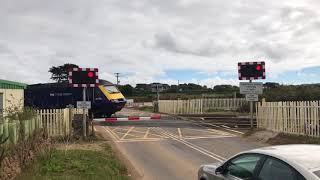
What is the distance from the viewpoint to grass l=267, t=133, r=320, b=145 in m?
19.7

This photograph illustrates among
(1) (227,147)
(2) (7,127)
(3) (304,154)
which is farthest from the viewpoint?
(1) (227,147)

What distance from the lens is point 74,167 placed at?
44.6 ft

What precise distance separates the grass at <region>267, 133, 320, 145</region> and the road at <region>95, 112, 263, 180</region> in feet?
3.00

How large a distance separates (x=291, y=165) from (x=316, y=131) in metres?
15.1

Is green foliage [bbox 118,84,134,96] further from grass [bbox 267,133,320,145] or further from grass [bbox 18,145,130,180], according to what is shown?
grass [bbox 18,145,130,180]

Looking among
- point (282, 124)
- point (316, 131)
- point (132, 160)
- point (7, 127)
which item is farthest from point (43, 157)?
point (282, 124)

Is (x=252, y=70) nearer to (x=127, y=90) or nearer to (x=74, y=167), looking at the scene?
(x=74, y=167)

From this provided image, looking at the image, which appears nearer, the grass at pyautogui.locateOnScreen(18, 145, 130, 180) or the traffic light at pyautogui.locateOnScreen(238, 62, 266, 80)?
the grass at pyautogui.locateOnScreen(18, 145, 130, 180)

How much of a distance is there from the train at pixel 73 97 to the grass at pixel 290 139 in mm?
20414

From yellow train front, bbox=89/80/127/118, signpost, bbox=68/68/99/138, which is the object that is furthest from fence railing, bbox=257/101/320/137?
yellow train front, bbox=89/80/127/118

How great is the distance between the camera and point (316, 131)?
20.4m

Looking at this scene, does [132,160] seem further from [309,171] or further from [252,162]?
[309,171]

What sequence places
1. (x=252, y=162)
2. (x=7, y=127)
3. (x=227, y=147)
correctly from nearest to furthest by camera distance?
(x=252, y=162) < (x=7, y=127) < (x=227, y=147)

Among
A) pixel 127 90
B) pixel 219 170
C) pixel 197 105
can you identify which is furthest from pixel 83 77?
pixel 127 90
